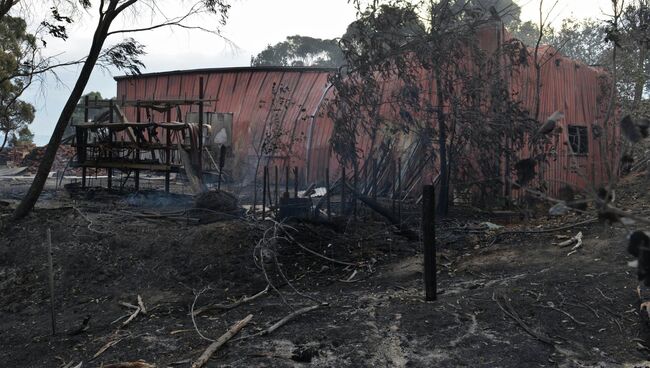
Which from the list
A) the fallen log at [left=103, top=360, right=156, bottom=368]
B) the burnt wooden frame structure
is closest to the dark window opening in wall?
the burnt wooden frame structure

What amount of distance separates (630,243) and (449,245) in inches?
264

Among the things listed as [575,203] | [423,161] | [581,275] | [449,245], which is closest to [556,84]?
[423,161]

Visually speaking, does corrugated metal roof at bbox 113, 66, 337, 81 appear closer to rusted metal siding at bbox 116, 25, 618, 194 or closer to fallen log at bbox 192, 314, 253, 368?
rusted metal siding at bbox 116, 25, 618, 194

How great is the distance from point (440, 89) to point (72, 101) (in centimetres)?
720

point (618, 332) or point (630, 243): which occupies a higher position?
point (630, 243)

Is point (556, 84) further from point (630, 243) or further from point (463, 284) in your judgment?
point (630, 243)

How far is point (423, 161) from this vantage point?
11328mm

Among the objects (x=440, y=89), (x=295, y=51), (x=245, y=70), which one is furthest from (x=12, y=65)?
(x=295, y=51)

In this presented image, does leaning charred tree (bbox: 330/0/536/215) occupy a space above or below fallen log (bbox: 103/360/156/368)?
above

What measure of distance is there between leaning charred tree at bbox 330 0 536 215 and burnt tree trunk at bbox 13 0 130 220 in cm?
454

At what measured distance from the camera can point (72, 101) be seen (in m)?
10.4

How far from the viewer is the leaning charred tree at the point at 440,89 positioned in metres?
9.59

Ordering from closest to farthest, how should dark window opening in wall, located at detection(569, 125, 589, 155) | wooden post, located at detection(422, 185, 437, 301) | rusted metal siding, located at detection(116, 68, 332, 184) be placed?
wooden post, located at detection(422, 185, 437, 301)
dark window opening in wall, located at detection(569, 125, 589, 155)
rusted metal siding, located at detection(116, 68, 332, 184)

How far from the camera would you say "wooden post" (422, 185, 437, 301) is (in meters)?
4.91
